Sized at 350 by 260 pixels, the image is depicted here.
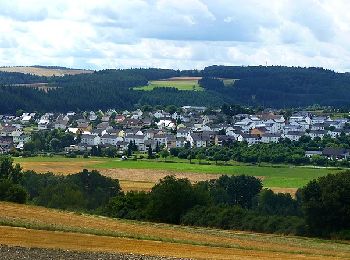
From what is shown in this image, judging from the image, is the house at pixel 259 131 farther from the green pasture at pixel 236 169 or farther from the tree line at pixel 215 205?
the tree line at pixel 215 205

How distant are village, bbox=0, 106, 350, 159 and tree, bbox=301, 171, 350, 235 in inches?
2263

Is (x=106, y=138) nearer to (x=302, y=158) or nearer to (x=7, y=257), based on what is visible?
(x=302, y=158)

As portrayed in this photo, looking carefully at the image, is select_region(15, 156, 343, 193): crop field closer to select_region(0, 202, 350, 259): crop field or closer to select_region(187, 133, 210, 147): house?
select_region(187, 133, 210, 147): house

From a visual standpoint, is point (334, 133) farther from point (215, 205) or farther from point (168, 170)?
point (215, 205)

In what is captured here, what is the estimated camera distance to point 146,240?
86.4ft

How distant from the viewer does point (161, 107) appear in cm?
17612

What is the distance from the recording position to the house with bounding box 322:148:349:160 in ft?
302

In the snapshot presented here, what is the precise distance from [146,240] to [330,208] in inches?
459

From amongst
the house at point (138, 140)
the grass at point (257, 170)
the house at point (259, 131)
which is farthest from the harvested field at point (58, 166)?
the house at point (259, 131)

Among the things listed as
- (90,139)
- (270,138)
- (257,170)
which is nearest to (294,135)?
(270,138)

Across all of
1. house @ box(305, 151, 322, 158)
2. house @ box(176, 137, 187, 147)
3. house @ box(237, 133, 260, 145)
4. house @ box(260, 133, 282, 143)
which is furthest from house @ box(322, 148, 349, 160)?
house @ box(176, 137, 187, 147)

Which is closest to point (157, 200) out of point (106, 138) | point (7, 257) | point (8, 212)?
point (8, 212)

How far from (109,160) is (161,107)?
8314 centimetres

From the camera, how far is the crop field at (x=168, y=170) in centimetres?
7088
